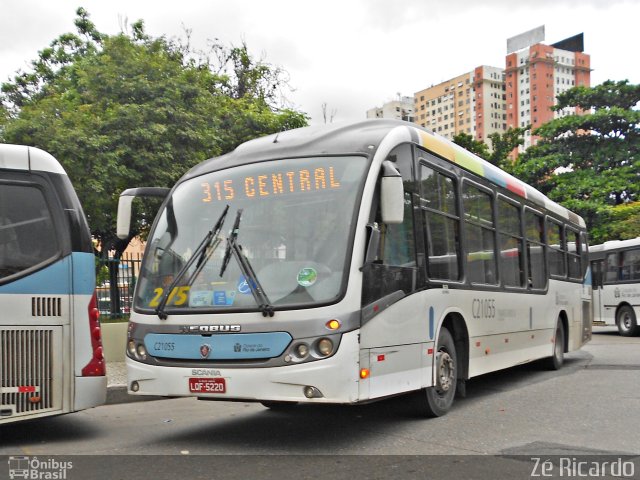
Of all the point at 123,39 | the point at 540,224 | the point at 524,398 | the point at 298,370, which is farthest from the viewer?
the point at 123,39

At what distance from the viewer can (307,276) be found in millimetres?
6121

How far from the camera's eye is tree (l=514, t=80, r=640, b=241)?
37.2 m

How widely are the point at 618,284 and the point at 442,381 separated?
1652 cm

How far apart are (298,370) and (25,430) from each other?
131 inches

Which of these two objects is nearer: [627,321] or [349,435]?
[349,435]

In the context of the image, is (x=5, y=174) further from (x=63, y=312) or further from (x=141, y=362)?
(x=141, y=362)

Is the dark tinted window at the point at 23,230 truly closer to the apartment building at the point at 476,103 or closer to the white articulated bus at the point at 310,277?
the white articulated bus at the point at 310,277

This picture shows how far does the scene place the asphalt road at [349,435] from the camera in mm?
5602

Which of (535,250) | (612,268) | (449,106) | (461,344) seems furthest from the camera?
(449,106)

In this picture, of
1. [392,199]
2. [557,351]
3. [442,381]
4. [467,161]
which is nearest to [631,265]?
[557,351]

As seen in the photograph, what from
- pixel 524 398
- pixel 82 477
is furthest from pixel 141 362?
pixel 524 398

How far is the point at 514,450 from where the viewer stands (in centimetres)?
605

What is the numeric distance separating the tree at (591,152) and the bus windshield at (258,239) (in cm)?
3203

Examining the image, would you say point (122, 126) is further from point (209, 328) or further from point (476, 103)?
point (476, 103)
